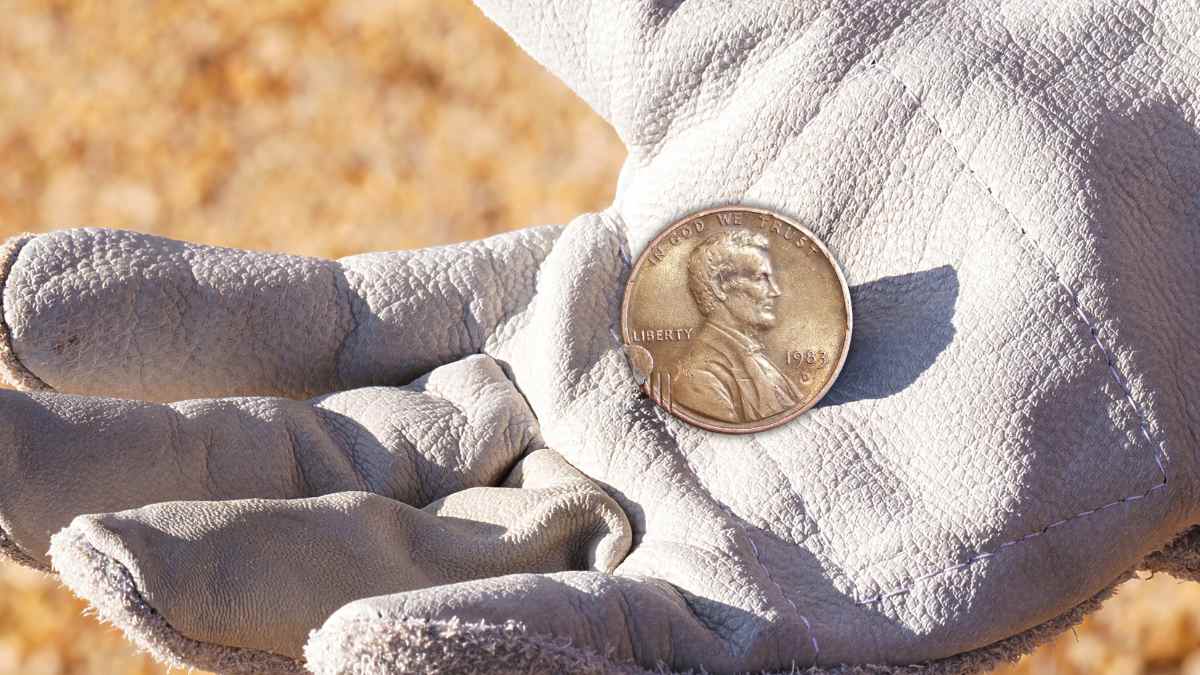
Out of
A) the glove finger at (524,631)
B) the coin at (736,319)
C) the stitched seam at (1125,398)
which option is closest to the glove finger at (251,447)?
the coin at (736,319)

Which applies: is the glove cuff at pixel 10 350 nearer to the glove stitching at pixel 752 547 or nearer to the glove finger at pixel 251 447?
the glove finger at pixel 251 447

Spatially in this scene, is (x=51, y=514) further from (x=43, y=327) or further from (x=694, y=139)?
(x=694, y=139)

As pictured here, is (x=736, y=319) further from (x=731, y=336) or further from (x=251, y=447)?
(x=251, y=447)

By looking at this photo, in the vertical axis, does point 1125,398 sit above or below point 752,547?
above

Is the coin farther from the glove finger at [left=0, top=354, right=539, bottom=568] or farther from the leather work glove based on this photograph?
the glove finger at [left=0, top=354, right=539, bottom=568]

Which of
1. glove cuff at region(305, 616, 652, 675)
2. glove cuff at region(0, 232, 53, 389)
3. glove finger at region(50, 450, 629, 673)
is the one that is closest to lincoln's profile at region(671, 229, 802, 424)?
glove finger at region(50, 450, 629, 673)

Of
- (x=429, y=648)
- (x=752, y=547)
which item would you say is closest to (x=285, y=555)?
(x=429, y=648)
